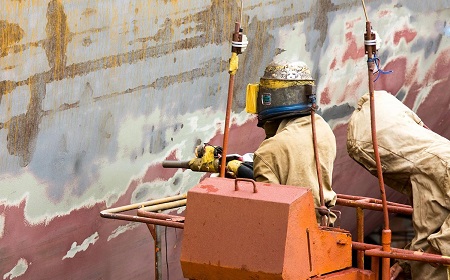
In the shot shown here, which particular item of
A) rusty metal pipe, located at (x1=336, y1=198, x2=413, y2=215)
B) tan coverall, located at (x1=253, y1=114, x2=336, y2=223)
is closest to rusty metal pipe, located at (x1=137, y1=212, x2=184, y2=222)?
tan coverall, located at (x1=253, y1=114, x2=336, y2=223)

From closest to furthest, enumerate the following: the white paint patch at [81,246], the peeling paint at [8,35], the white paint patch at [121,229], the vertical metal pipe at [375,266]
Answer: the vertical metal pipe at [375,266]
the peeling paint at [8,35]
the white paint patch at [81,246]
the white paint patch at [121,229]

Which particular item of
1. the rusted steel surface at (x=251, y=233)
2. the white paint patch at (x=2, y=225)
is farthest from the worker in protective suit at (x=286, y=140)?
the white paint patch at (x=2, y=225)

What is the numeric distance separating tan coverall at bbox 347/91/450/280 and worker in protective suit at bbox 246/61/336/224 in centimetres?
36

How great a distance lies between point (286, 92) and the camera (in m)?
5.27

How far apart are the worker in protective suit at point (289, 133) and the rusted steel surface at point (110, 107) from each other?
44.7 inches

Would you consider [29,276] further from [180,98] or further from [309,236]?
[309,236]

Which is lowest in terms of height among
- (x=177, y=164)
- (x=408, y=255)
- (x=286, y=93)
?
(x=408, y=255)

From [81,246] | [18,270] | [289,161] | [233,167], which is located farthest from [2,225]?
[289,161]

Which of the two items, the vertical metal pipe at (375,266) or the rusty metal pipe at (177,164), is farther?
the rusty metal pipe at (177,164)

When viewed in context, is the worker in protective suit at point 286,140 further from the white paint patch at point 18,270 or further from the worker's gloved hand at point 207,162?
the white paint patch at point 18,270

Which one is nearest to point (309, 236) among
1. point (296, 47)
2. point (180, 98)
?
point (180, 98)

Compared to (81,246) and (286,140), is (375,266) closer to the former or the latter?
(286,140)

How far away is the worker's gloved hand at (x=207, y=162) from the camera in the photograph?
5301 mm

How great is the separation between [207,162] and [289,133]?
0.46m
